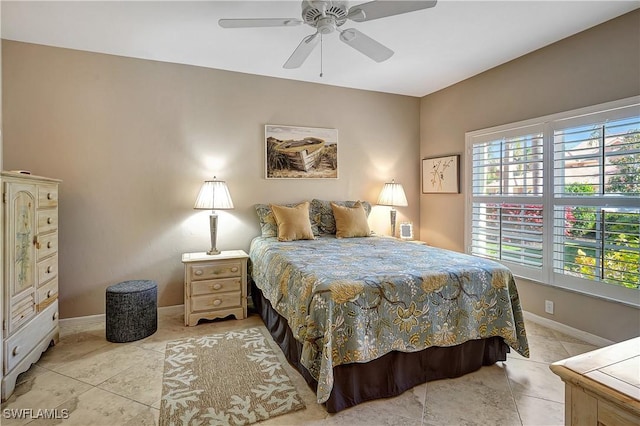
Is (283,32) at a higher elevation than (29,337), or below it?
higher

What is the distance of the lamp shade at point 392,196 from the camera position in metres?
4.27

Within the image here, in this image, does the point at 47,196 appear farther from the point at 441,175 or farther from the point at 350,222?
the point at 441,175

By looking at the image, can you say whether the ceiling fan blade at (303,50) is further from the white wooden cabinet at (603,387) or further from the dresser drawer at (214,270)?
the white wooden cabinet at (603,387)

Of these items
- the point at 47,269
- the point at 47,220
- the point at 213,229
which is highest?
the point at 47,220

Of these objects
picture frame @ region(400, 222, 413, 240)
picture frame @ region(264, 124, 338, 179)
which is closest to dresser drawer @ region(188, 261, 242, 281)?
picture frame @ region(264, 124, 338, 179)

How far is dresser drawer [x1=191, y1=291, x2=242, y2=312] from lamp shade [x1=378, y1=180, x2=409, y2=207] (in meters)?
2.22

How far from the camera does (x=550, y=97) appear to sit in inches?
122

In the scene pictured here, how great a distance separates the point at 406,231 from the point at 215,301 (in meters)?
2.63

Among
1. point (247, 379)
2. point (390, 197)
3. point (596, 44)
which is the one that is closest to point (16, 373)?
point (247, 379)

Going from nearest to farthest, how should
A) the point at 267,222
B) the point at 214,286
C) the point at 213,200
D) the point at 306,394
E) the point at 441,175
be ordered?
the point at 306,394, the point at 214,286, the point at 213,200, the point at 267,222, the point at 441,175

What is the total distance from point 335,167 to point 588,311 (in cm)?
298

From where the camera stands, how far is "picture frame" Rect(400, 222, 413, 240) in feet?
14.5

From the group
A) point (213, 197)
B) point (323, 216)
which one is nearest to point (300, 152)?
point (323, 216)

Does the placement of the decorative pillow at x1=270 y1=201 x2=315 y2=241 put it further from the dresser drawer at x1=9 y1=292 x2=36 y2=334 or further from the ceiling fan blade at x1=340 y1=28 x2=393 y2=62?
the dresser drawer at x1=9 y1=292 x2=36 y2=334
